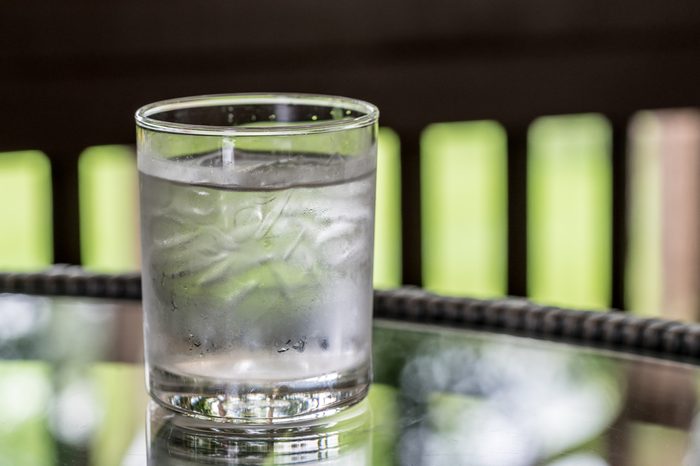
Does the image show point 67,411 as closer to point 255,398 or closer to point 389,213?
point 255,398

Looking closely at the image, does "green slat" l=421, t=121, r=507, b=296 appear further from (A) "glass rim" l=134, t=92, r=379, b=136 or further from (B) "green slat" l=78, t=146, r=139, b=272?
(A) "glass rim" l=134, t=92, r=379, b=136

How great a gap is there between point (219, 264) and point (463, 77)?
5.00 ft

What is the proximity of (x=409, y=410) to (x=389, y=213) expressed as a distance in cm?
162

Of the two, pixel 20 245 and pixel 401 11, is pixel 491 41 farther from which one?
pixel 20 245

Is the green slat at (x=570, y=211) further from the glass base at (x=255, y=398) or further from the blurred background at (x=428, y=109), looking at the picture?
the glass base at (x=255, y=398)

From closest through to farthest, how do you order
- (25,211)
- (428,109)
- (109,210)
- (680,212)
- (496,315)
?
(496,315), (428,109), (25,211), (109,210), (680,212)

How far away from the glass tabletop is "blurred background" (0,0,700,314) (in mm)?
1210

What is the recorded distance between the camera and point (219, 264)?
485 millimetres

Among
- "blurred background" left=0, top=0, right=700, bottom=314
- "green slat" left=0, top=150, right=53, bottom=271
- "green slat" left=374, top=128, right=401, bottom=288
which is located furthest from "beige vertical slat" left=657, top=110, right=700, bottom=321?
"green slat" left=0, top=150, right=53, bottom=271

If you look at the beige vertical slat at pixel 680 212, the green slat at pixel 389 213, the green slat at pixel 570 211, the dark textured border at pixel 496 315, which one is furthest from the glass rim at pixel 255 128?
the beige vertical slat at pixel 680 212

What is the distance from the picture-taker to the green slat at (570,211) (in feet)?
7.08

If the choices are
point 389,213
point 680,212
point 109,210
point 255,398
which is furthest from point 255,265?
point 680,212

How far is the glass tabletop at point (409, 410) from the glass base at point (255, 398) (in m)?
0.01

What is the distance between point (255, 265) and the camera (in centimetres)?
48
